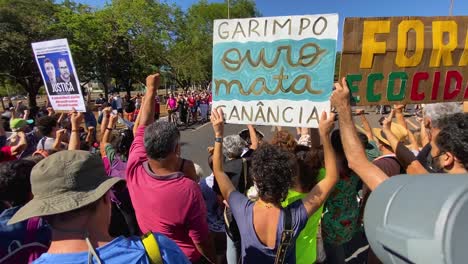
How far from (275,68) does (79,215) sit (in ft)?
5.91

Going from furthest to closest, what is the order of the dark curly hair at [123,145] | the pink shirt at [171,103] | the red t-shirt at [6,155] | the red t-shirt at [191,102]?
1. the red t-shirt at [191,102]
2. the pink shirt at [171,103]
3. the dark curly hair at [123,145]
4. the red t-shirt at [6,155]

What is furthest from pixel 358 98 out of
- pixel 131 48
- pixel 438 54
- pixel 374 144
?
pixel 131 48

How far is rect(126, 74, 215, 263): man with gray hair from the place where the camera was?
207 cm

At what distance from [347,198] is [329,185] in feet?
2.28

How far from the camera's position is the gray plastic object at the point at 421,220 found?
581 millimetres

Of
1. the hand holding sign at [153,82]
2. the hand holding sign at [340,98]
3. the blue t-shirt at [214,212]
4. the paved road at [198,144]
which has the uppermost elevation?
the hand holding sign at [153,82]

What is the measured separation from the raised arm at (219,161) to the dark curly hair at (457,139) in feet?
3.95

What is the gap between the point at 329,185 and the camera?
2039mm

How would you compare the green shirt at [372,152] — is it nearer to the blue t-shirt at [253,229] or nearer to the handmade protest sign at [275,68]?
the handmade protest sign at [275,68]

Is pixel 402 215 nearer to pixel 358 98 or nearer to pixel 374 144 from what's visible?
pixel 358 98

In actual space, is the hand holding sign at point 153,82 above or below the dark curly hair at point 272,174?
above

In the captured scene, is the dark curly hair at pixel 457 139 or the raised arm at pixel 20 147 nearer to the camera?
the dark curly hair at pixel 457 139

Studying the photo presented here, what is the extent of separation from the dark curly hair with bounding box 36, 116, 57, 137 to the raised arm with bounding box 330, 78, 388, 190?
351 centimetres

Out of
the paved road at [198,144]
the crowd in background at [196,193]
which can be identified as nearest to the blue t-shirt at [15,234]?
the crowd in background at [196,193]
